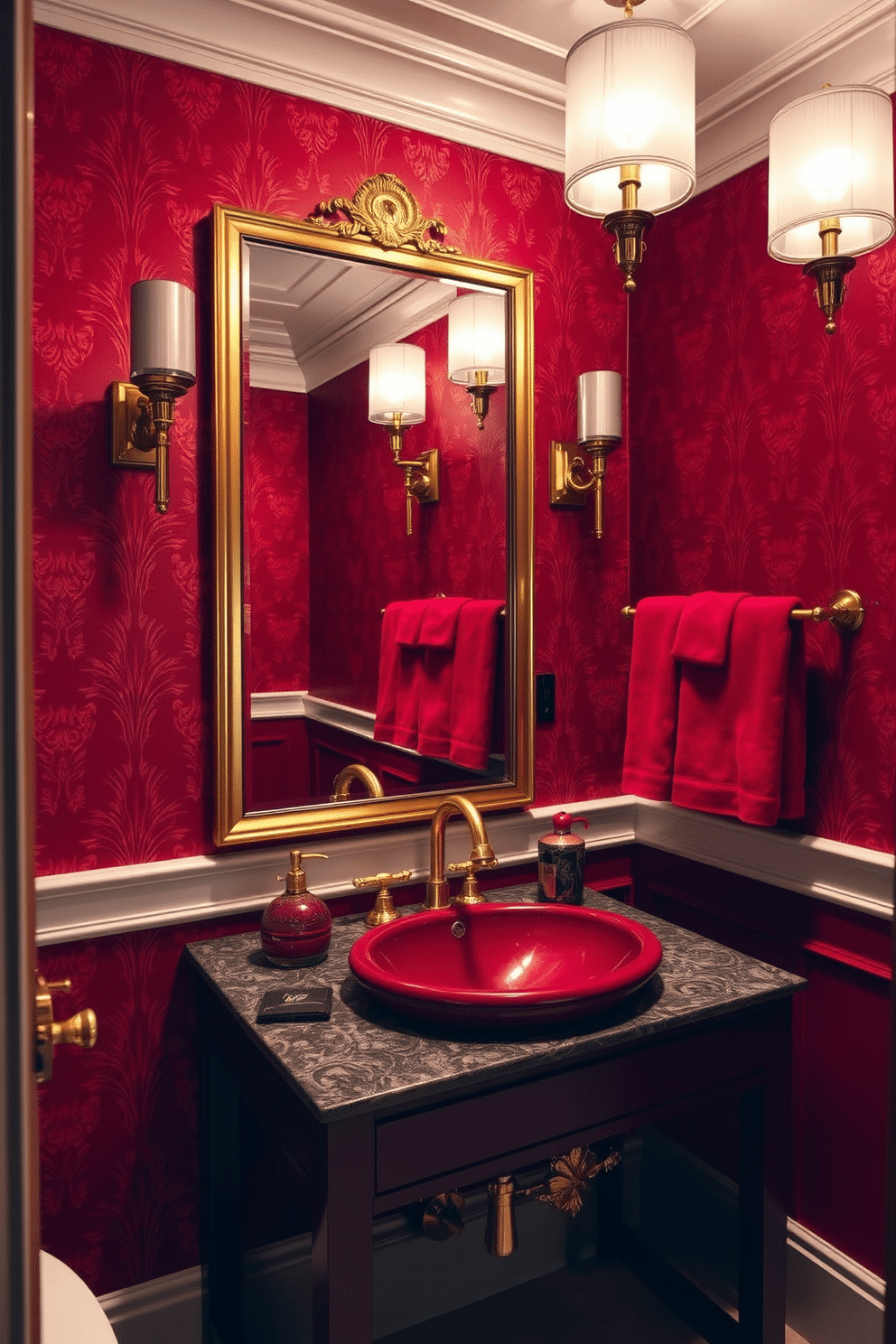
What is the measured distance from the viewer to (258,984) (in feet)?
4.87

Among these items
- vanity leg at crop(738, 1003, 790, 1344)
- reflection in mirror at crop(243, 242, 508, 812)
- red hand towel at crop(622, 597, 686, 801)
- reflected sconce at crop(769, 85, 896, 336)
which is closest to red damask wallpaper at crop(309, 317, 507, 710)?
reflection in mirror at crop(243, 242, 508, 812)

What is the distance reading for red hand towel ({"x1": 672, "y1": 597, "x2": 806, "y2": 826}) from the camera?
1.72 metres

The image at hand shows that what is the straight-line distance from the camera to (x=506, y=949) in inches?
65.4

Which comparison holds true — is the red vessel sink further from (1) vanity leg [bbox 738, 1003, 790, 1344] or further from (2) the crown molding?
(2) the crown molding

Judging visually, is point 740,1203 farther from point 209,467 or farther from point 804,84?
point 804,84

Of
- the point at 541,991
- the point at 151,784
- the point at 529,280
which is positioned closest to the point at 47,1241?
the point at 151,784

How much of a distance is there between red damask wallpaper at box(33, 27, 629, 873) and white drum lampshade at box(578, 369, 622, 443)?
508 millimetres

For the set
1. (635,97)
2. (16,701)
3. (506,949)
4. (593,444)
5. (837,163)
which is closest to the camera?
(16,701)

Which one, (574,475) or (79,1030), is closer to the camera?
(79,1030)

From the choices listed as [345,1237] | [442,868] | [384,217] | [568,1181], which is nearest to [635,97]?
[384,217]

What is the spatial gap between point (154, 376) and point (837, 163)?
3.58ft

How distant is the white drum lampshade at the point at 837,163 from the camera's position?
1.41 meters

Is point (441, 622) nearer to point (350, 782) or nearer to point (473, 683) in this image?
point (473, 683)

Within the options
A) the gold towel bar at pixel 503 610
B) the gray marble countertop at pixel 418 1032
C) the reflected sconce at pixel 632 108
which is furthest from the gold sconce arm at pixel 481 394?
the gray marble countertop at pixel 418 1032
